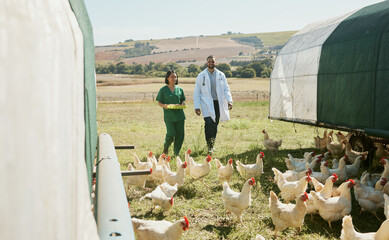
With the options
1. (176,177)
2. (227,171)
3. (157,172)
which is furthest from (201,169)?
(157,172)

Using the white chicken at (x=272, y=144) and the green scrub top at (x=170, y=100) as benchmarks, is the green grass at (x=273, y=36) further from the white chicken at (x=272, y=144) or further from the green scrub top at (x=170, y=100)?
the green scrub top at (x=170, y=100)

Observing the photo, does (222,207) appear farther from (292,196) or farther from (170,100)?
(170,100)

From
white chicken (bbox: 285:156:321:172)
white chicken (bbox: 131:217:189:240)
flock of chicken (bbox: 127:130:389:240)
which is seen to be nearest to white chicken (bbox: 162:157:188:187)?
flock of chicken (bbox: 127:130:389:240)

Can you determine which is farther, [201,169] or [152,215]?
[201,169]

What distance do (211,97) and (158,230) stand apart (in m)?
5.03

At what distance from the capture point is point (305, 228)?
4.44m

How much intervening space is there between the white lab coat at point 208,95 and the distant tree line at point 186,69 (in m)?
46.7

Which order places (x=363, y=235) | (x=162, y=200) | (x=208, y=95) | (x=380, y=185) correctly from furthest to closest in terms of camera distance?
1. (x=208, y=95)
2. (x=380, y=185)
3. (x=162, y=200)
4. (x=363, y=235)

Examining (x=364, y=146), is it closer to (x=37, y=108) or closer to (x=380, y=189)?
(x=380, y=189)

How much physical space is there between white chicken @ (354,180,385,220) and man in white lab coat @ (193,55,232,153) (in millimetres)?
3799

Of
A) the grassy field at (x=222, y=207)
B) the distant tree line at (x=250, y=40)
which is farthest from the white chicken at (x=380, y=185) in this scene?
the distant tree line at (x=250, y=40)

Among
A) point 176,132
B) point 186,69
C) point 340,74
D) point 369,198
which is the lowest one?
point 369,198

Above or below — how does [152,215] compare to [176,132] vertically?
below

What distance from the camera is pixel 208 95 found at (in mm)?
8211
